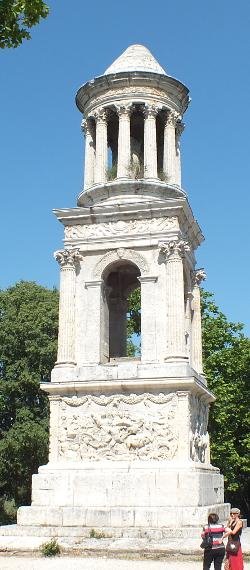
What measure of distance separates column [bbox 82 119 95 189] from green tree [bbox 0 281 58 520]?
1209cm

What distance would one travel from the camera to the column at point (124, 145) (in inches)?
725

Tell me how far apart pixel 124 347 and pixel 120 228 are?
3807mm

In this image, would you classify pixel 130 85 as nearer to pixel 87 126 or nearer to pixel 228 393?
pixel 87 126

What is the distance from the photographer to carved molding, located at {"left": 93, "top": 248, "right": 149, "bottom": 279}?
55.6ft

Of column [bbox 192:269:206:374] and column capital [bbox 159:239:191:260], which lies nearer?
column capital [bbox 159:239:191:260]

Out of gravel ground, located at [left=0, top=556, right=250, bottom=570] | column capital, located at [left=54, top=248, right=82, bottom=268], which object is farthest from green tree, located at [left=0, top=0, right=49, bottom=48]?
column capital, located at [left=54, top=248, right=82, bottom=268]

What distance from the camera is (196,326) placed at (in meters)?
19.2

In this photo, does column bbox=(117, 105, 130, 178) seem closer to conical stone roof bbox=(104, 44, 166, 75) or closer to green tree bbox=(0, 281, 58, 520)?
conical stone roof bbox=(104, 44, 166, 75)

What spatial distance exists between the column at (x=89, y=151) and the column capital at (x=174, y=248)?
3890 millimetres

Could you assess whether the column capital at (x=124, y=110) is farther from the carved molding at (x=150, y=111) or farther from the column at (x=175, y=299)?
the column at (x=175, y=299)

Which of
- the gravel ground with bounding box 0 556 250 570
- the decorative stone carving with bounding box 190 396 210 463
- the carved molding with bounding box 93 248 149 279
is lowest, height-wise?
the gravel ground with bounding box 0 556 250 570

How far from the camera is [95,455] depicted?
1573 cm

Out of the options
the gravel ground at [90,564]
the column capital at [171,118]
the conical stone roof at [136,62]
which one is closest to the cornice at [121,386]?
the gravel ground at [90,564]

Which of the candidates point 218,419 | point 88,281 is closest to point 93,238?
point 88,281
